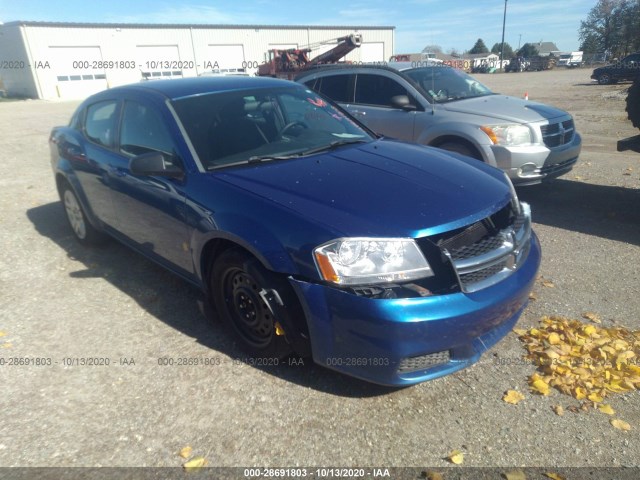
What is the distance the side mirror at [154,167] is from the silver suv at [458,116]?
3754 mm

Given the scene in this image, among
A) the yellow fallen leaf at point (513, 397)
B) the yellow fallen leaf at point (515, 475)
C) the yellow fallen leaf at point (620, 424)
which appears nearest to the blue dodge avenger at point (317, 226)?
the yellow fallen leaf at point (513, 397)

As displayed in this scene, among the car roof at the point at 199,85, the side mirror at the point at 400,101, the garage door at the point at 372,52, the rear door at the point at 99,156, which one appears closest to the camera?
the car roof at the point at 199,85

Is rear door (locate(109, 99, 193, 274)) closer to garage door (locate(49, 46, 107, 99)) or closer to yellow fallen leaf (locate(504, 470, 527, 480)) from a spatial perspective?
yellow fallen leaf (locate(504, 470, 527, 480))

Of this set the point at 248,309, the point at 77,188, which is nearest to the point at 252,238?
the point at 248,309

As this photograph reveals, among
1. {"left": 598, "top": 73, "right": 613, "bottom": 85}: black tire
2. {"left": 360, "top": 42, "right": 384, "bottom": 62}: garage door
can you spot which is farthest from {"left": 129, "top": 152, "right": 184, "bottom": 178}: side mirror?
{"left": 360, "top": 42, "right": 384, "bottom": 62}: garage door

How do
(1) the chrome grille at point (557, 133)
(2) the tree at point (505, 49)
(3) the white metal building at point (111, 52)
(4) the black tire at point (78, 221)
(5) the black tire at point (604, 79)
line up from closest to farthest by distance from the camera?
1. (4) the black tire at point (78, 221)
2. (1) the chrome grille at point (557, 133)
3. (5) the black tire at point (604, 79)
4. (3) the white metal building at point (111, 52)
5. (2) the tree at point (505, 49)

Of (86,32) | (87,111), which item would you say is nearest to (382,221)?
(87,111)

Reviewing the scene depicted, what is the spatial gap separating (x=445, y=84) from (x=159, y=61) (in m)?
38.2

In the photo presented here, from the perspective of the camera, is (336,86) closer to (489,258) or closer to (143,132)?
(143,132)

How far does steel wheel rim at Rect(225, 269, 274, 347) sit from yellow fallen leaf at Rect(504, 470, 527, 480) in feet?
4.77

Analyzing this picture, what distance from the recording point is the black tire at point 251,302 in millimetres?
2795

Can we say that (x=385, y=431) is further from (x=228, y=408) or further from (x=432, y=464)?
(x=228, y=408)

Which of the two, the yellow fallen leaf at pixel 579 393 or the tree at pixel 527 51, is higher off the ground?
the tree at pixel 527 51

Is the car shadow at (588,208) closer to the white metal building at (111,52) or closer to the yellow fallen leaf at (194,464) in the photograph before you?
the yellow fallen leaf at (194,464)
